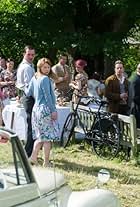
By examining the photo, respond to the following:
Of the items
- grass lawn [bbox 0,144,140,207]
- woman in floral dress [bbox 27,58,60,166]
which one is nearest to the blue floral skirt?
woman in floral dress [bbox 27,58,60,166]

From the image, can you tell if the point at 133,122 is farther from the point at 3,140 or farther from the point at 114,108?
the point at 3,140

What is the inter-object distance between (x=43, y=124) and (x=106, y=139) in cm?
177

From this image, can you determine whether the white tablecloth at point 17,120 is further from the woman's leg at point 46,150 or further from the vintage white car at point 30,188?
the vintage white car at point 30,188

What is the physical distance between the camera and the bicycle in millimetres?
9805

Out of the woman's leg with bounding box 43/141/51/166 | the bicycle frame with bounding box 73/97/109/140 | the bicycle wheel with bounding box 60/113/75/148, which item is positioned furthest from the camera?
the bicycle wheel with bounding box 60/113/75/148

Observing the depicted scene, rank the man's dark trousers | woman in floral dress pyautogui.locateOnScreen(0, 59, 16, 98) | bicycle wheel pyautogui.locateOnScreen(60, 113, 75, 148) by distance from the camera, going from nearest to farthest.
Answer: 1. the man's dark trousers
2. bicycle wheel pyautogui.locateOnScreen(60, 113, 75, 148)
3. woman in floral dress pyautogui.locateOnScreen(0, 59, 16, 98)

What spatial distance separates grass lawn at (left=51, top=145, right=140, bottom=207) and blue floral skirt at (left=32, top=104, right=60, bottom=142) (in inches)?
12.0

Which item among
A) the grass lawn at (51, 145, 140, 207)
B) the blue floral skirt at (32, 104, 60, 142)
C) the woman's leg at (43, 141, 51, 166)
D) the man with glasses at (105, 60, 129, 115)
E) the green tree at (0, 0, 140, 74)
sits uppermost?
the green tree at (0, 0, 140, 74)

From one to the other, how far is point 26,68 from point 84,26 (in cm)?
914

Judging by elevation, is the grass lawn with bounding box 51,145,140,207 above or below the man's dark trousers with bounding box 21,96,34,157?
below

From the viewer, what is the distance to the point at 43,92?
27.4 ft

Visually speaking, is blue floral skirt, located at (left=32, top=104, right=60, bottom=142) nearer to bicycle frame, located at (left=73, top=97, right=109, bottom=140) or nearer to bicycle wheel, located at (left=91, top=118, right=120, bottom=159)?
bicycle wheel, located at (left=91, top=118, right=120, bottom=159)

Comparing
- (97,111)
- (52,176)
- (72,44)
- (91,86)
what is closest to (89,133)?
(97,111)

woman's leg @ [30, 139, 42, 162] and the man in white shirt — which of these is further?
the man in white shirt
